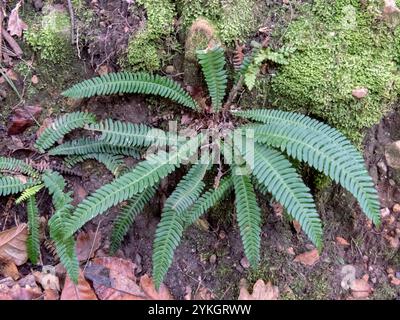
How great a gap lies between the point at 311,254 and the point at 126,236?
150 cm

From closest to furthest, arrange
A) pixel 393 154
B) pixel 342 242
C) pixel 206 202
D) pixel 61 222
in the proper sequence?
1. pixel 61 222
2. pixel 206 202
3. pixel 342 242
4. pixel 393 154

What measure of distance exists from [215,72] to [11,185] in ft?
5.45

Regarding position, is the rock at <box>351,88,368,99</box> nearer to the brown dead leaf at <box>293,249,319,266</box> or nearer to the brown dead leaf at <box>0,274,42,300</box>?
the brown dead leaf at <box>293,249,319,266</box>

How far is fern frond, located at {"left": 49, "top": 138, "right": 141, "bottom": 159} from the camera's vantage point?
11.0ft

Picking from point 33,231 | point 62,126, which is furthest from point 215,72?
point 33,231

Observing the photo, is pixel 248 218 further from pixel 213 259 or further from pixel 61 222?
pixel 61 222

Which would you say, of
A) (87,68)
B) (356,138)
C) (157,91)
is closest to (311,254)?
(356,138)

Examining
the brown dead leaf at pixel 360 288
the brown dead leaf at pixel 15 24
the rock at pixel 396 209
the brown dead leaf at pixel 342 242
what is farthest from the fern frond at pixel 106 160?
the rock at pixel 396 209

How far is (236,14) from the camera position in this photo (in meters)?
3.47

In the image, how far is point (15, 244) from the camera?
10.1ft

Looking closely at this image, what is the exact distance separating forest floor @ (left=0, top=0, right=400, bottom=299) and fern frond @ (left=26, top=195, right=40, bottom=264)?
0.37 feet

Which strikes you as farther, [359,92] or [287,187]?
[359,92]

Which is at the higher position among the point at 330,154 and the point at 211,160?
the point at 330,154

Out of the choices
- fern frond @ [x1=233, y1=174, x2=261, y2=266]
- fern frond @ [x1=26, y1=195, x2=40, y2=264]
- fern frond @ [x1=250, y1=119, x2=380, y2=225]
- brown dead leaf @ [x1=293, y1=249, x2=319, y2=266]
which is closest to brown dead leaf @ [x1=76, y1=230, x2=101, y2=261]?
fern frond @ [x1=26, y1=195, x2=40, y2=264]
